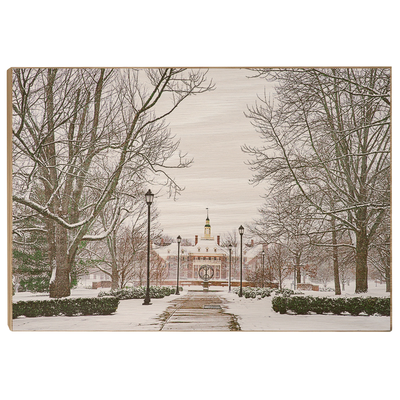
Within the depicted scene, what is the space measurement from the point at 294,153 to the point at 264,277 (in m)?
2.09

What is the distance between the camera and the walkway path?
653 cm

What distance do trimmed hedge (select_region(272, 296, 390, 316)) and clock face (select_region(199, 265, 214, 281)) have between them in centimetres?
110

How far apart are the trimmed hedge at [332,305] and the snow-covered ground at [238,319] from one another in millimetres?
79

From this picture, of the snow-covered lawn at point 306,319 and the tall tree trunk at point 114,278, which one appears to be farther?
the tall tree trunk at point 114,278

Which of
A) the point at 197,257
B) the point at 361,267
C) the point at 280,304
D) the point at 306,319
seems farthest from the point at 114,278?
the point at 361,267

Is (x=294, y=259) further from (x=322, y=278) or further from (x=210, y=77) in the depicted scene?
(x=210, y=77)

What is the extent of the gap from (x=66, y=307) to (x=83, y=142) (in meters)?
2.66

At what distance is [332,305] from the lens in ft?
22.2

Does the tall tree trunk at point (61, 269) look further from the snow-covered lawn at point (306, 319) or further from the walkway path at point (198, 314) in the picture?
the snow-covered lawn at point (306, 319)

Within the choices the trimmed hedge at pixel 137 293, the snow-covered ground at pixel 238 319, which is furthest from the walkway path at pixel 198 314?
the trimmed hedge at pixel 137 293

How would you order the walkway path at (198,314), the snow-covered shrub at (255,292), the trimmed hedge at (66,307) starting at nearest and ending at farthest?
the walkway path at (198,314)
the trimmed hedge at (66,307)
the snow-covered shrub at (255,292)

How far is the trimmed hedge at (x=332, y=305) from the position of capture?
6.72 m

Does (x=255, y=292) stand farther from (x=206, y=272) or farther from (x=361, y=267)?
(x=361, y=267)

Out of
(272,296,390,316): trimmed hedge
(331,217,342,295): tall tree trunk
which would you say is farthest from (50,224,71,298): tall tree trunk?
(331,217,342,295): tall tree trunk
